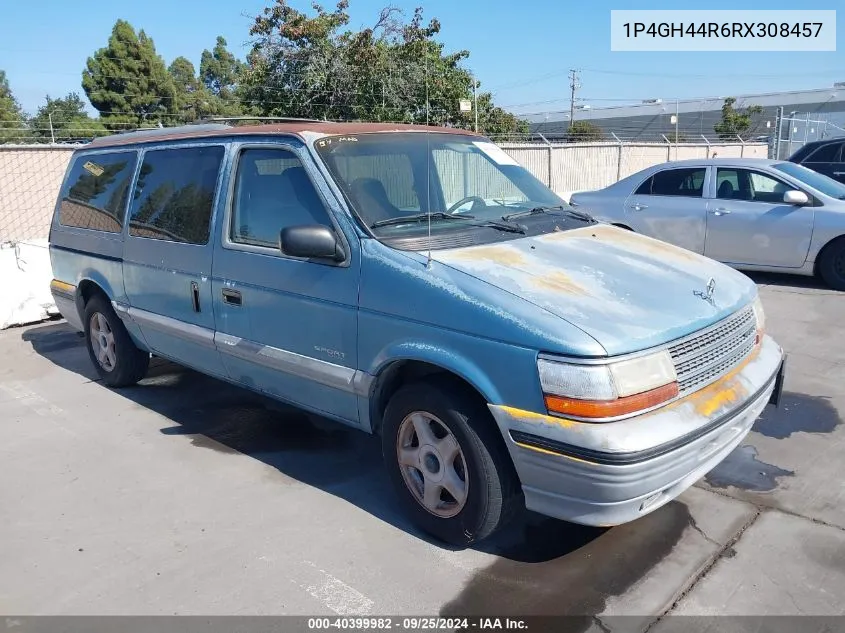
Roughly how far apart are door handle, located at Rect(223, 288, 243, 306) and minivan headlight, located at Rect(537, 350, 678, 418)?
2077 mm

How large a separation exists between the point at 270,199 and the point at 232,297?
0.63 m

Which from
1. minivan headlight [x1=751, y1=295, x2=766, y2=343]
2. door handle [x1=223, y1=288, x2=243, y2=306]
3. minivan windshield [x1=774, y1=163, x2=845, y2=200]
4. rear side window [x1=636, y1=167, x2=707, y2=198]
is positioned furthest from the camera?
rear side window [x1=636, y1=167, x2=707, y2=198]

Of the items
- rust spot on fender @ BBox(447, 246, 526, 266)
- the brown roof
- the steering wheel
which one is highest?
the brown roof

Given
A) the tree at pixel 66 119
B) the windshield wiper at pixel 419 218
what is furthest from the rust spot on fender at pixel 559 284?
the tree at pixel 66 119

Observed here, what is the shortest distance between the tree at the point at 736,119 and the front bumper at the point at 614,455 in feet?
127

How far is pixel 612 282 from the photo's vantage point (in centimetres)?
324

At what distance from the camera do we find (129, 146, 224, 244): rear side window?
14.7ft

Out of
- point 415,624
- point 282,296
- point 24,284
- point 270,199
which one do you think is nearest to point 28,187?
point 24,284

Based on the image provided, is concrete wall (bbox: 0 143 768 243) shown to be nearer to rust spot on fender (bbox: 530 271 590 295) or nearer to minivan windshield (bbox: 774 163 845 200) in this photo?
minivan windshield (bbox: 774 163 845 200)

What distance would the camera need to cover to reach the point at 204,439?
4.76 metres

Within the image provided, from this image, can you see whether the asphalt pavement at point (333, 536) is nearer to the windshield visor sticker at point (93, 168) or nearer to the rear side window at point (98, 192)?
the rear side window at point (98, 192)

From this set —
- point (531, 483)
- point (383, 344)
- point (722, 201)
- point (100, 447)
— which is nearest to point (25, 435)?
point (100, 447)

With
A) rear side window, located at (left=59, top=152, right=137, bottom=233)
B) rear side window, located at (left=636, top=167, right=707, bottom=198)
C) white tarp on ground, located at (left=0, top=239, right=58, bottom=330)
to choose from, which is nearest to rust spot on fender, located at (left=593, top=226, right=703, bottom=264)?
rear side window, located at (left=59, top=152, right=137, bottom=233)

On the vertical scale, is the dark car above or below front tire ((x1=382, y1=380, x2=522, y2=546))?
above
